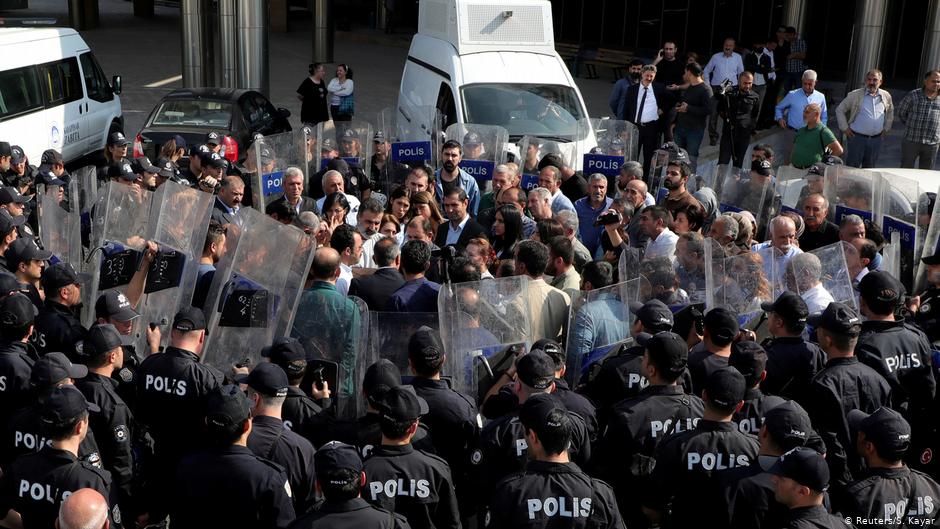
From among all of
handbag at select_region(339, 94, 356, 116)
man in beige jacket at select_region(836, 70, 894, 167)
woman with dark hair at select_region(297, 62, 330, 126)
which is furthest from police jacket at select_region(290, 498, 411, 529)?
handbag at select_region(339, 94, 356, 116)

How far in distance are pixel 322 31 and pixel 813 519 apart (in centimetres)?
2519

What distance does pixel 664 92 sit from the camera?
1439 cm

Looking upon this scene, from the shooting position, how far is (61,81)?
15039 millimetres

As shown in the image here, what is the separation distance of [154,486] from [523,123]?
26.0ft

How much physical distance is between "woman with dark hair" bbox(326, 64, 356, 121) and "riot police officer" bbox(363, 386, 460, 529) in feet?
44.5

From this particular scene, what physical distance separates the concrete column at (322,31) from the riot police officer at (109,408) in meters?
23.2

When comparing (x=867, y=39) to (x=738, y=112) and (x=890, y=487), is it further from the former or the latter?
(x=890, y=487)

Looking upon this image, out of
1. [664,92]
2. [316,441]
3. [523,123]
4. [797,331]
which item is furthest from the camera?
[664,92]

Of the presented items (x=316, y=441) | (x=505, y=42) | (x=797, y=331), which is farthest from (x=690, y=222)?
(x=505, y=42)

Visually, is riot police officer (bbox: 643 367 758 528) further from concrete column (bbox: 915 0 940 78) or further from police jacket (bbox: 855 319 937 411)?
concrete column (bbox: 915 0 940 78)

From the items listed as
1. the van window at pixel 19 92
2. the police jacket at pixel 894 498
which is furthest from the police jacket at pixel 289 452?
the van window at pixel 19 92

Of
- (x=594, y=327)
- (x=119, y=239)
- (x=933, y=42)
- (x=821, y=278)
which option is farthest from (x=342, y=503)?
(x=933, y=42)

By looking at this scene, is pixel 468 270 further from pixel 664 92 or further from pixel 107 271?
pixel 664 92

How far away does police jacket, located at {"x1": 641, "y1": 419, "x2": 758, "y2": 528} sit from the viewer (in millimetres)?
4676
